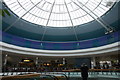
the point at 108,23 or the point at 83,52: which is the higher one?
the point at 108,23

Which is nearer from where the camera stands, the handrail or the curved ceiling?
the handrail

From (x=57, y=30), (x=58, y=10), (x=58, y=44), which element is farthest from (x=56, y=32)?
(x=58, y=10)

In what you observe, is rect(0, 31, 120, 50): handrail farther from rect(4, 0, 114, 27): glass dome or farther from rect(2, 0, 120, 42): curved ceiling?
rect(4, 0, 114, 27): glass dome

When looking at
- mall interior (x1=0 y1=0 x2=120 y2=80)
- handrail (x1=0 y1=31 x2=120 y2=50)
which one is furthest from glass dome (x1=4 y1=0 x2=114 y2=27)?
handrail (x1=0 y1=31 x2=120 y2=50)

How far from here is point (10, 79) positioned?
15.4ft

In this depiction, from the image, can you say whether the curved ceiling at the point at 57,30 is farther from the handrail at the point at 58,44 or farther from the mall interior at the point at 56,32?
the handrail at the point at 58,44

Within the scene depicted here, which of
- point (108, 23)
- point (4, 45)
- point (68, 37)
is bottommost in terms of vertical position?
point (4, 45)

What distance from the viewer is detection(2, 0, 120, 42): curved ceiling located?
27.8 m

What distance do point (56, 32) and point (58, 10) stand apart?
8977 millimetres

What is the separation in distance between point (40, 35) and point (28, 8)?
421 inches

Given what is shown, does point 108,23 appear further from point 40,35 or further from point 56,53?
point 40,35

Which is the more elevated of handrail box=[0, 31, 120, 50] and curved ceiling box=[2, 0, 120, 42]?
curved ceiling box=[2, 0, 120, 42]

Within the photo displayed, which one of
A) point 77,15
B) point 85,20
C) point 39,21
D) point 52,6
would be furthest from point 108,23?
point 39,21

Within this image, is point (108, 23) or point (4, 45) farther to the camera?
point (108, 23)
